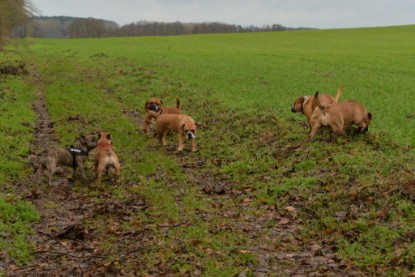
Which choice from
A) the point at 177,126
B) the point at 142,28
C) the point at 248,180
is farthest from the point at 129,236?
the point at 142,28

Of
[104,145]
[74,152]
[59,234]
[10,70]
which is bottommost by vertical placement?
[59,234]

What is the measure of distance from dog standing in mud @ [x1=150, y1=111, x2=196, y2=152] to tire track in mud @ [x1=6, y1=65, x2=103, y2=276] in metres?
4.21

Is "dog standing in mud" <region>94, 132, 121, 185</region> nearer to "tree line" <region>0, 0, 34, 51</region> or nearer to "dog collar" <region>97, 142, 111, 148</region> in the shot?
"dog collar" <region>97, 142, 111, 148</region>

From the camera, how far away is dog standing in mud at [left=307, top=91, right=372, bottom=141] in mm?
12227

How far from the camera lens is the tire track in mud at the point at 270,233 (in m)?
6.60

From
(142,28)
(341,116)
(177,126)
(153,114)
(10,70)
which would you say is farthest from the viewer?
(142,28)

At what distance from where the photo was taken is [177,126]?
14.3 m

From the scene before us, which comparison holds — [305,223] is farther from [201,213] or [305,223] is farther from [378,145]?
[378,145]

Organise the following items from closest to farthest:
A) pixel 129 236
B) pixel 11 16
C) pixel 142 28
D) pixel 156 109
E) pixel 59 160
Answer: pixel 129 236 < pixel 59 160 < pixel 156 109 < pixel 11 16 < pixel 142 28

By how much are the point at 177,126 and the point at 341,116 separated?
204 inches

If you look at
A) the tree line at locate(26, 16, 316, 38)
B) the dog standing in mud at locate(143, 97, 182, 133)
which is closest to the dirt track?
the dog standing in mud at locate(143, 97, 182, 133)

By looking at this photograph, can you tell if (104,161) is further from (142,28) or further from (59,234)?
(142,28)

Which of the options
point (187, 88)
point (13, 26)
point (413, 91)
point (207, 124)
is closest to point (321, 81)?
point (413, 91)

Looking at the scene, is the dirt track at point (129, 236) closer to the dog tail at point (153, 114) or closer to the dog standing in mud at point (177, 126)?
the dog standing in mud at point (177, 126)
